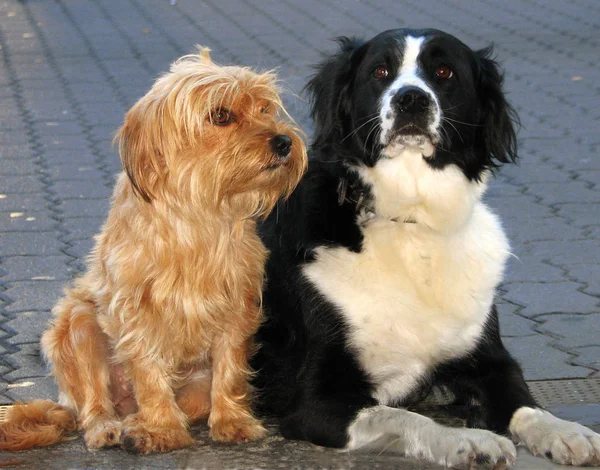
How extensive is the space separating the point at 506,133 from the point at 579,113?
16.7 feet

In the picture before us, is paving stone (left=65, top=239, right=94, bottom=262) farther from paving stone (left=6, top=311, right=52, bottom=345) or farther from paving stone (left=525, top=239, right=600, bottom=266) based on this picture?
paving stone (left=525, top=239, right=600, bottom=266)

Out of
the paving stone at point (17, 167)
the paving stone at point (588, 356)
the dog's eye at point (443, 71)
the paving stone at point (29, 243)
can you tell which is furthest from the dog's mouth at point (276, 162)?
the paving stone at point (17, 167)

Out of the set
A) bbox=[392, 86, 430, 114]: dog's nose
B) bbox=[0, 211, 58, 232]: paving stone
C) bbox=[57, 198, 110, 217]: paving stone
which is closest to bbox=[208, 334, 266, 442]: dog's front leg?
bbox=[392, 86, 430, 114]: dog's nose

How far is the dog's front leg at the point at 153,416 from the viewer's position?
12.6 ft

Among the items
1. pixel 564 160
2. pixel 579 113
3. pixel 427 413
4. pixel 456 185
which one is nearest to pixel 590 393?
pixel 427 413

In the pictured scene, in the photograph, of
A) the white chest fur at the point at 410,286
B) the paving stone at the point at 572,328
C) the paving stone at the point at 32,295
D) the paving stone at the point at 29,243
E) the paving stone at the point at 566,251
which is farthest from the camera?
the paving stone at the point at 29,243

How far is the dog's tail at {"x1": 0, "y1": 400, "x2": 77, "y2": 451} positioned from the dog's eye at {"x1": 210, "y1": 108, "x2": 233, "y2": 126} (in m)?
1.26

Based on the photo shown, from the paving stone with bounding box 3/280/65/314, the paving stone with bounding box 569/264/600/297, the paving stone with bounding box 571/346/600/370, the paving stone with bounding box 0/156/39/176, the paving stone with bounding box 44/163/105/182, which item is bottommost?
the paving stone with bounding box 0/156/39/176

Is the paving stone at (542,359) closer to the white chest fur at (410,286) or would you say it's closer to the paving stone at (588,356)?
the paving stone at (588,356)

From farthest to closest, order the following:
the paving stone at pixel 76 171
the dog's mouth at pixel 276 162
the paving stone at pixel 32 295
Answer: the paving stone at pixel 76 171 → the paving stone at pixel 32 295 → the dog's mouth at pixel 276 162

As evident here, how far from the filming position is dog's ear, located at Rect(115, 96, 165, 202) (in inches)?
144

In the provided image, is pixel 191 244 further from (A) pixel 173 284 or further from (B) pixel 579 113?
(B) pixel 579 113

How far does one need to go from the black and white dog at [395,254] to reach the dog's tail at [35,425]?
752 mm

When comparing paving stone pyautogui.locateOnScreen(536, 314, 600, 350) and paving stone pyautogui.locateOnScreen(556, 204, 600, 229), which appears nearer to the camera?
paving stone pyautogui.locateOnScreen(536, 314, 600, 350)
